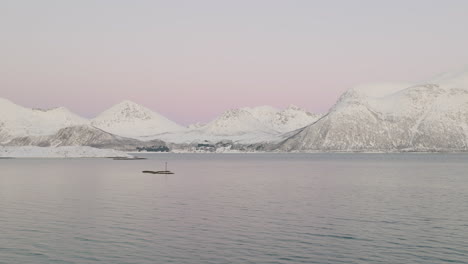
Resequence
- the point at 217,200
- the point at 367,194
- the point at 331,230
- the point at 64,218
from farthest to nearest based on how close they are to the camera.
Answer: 1. the point at 367,194
2. the point at 217,200
3. the point at 64,218
4. the point at 331,230

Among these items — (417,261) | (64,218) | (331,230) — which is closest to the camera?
(417,261)

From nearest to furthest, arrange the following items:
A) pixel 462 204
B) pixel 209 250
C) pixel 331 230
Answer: pixel 209 250, pixel 331 230, pixel 462 204

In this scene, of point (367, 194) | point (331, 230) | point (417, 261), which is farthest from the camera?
point (367, 194)

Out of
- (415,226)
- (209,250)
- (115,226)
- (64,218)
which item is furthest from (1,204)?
Answer: (415,226)

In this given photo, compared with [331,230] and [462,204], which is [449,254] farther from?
[462,204]

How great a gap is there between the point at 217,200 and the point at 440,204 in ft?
→ 98.5

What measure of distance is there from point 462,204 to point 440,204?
2730mm

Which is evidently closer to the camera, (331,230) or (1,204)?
(331,230)

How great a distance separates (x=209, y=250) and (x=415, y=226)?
2209cm

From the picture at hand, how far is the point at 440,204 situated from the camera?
71938mm

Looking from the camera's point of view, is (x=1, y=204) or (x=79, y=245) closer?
(x=79, y=245)

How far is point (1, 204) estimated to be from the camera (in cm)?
7194

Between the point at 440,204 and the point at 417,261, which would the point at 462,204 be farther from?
the point at 417,261

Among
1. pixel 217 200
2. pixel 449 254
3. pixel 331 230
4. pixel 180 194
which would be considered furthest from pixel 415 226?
pixel 180 194
